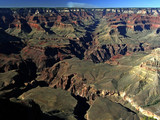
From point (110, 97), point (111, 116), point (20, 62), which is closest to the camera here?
point (111, 116)

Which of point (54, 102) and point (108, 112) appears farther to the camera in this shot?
point (54, 102)

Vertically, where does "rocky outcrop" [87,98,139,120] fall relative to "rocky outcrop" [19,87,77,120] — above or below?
below

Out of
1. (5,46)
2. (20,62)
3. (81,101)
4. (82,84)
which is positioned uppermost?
(5,46)

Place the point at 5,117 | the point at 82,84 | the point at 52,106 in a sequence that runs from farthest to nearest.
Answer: the point at 82,84
the point at 52,106
the point at 5,117

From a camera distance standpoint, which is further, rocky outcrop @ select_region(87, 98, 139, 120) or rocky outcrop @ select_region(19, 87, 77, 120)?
rocky outcrop @ select_region(19, 87, 77, 120)

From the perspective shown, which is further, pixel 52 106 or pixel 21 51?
pixel 21 51

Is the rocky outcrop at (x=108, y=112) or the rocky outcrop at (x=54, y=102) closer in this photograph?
the rocky outcrop at (x=108, y=112)

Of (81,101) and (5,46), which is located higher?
(5,46)

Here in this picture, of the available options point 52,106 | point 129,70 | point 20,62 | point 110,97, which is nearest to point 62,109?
point 52,106

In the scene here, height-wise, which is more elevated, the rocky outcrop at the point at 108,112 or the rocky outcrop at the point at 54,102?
the rocky outcrop at the point at 54,102

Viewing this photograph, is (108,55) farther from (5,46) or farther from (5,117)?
(5,117)

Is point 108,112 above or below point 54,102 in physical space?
below
